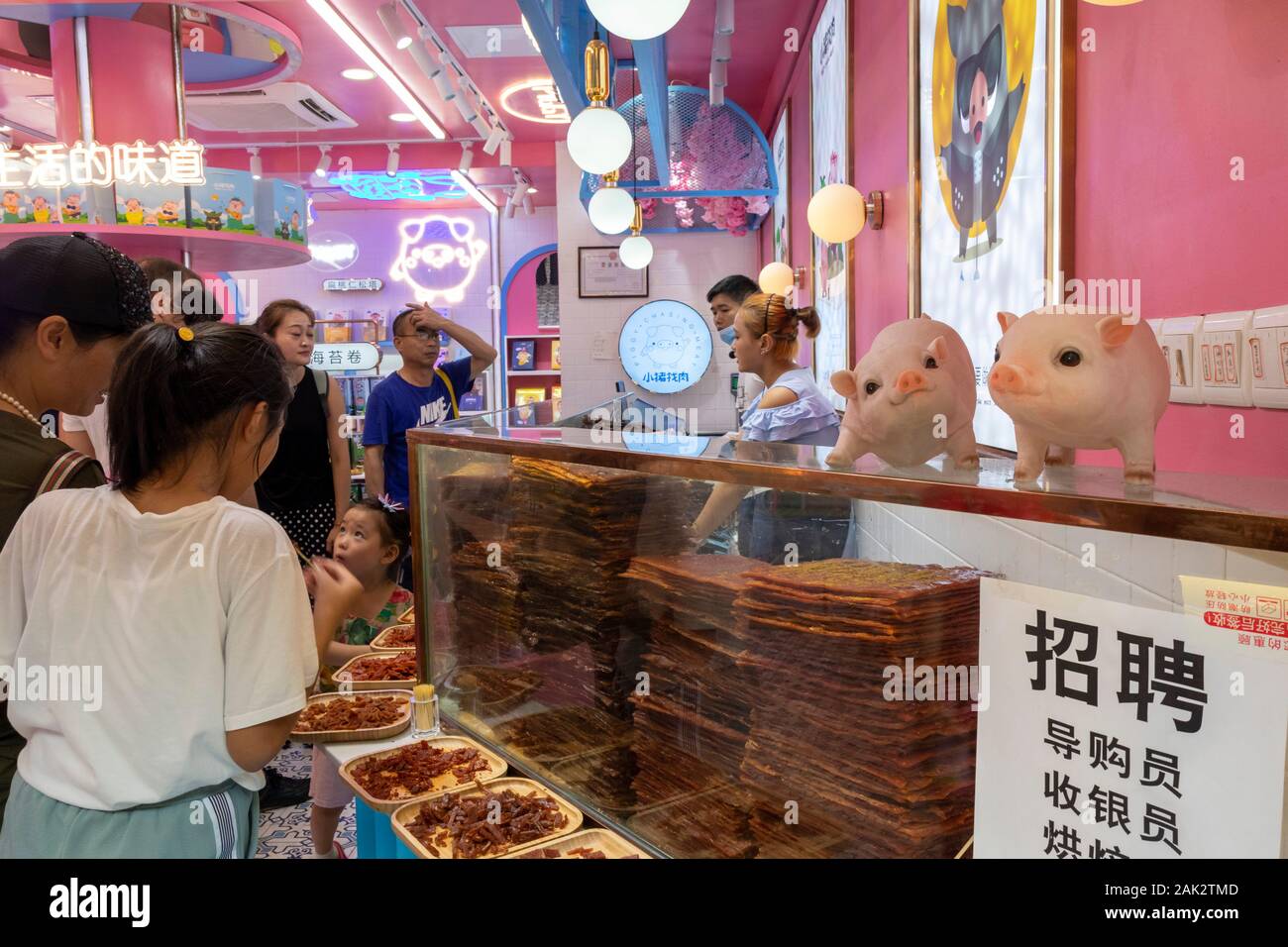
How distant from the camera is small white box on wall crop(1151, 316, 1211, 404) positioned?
1435 mm

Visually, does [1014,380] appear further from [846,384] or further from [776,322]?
[776,322]

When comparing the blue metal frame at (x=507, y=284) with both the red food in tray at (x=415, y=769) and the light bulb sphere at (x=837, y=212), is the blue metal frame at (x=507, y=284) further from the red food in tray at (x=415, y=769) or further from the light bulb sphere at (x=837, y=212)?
the red food in tray at (x=415, y=769)

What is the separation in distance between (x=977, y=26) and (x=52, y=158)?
4.56 m

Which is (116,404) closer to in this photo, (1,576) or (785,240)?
(1,576)

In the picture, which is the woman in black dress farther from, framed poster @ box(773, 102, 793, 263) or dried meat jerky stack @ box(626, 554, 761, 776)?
framed poster @ box(773, 102, 793, 263)

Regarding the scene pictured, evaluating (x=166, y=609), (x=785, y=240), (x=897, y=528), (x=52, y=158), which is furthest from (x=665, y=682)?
(x=785, y=240)

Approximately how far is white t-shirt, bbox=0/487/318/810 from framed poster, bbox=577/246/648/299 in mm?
7603

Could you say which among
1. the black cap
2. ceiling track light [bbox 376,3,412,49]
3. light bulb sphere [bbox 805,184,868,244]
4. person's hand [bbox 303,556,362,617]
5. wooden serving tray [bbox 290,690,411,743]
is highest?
ceiling track light [bbox 376,3,412,49]

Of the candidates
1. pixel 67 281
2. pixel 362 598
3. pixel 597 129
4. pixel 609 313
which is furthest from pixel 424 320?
pixel 609 313

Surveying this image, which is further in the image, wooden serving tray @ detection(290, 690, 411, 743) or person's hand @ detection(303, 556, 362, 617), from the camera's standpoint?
wooden serving tray @ detection(290, 690, 411, 743)

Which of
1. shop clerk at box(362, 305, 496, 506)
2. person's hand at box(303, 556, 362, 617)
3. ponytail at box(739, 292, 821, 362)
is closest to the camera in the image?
person's hand at box(303, 556, 362, 617)

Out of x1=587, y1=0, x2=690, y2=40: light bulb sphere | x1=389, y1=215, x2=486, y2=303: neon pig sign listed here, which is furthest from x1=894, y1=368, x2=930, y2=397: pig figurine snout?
x1=389, y1=215, x2=486, y2=303: neon pig sign

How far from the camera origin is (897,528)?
125cm

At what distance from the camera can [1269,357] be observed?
125 cm
